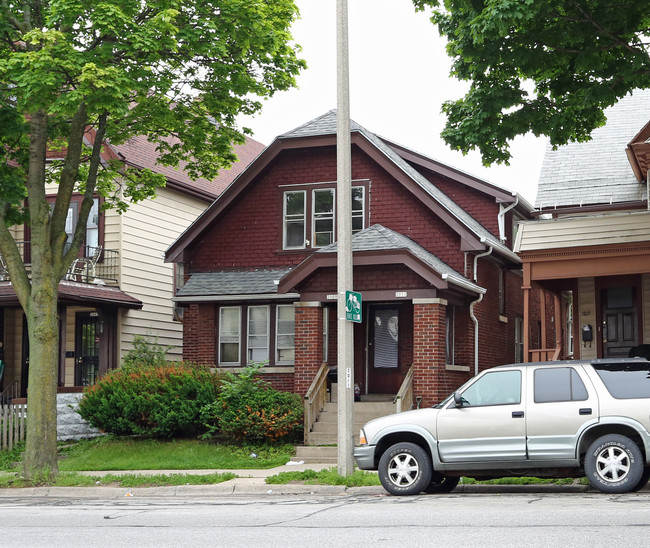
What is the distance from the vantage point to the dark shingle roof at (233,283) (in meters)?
24.2

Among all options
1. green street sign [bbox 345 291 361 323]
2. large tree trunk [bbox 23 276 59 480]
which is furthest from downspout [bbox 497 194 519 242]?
large tree trunk [bbox 23 276 59 480]

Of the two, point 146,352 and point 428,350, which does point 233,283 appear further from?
point 428,350

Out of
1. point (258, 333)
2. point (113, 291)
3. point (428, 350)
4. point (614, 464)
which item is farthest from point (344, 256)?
point (113, 291)

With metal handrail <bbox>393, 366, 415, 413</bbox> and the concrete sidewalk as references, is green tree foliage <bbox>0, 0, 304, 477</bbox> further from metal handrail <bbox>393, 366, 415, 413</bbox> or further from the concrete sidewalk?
metal handrail <bbox>393, 366, 415, 413</bbox>

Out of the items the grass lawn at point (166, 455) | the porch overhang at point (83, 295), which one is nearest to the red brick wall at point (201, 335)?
the porch overhang at point (83, 295)

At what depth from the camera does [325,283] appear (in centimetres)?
2208

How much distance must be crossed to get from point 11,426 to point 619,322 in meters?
14.2

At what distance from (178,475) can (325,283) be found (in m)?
7.12

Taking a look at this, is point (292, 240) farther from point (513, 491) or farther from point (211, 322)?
point (513, 491)

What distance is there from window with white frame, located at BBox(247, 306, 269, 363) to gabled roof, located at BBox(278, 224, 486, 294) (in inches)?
101

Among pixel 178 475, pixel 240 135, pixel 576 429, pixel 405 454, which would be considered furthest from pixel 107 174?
pixel 576 429

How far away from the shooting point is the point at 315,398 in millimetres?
20953

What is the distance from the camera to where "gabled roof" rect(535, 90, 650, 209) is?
22109 millimetres

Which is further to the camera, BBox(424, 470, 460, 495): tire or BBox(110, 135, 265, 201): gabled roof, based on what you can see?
BBox(110, 135, 265, 201): gabled roof
